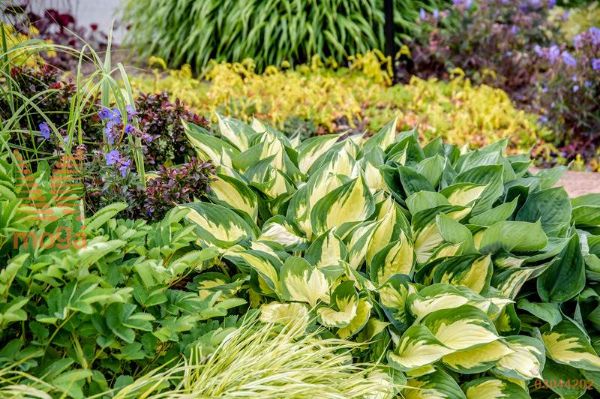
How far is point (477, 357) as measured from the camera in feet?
7.13

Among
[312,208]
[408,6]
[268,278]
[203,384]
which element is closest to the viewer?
[203,384]

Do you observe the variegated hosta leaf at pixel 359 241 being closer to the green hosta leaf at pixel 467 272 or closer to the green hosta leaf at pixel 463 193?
the green hosta leaf at pixel 467 272

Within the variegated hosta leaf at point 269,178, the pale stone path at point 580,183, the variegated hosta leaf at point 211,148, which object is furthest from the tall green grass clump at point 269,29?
the variegated hosta leaf at point 269,178

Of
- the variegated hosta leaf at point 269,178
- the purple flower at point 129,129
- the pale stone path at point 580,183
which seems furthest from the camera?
the pale stone path at point 580,183

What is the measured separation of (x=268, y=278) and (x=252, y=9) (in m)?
4.94

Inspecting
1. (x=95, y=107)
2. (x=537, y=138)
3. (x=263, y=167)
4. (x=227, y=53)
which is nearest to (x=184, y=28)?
(x=227, y=53)

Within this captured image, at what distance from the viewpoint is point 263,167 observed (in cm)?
267

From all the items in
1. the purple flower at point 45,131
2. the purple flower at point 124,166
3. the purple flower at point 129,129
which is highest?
the purple flower at point 129,129

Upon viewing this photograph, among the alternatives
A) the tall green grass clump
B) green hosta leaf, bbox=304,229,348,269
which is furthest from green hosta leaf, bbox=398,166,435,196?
the tall green grass clump

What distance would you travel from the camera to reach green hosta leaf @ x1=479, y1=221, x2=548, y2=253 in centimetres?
225

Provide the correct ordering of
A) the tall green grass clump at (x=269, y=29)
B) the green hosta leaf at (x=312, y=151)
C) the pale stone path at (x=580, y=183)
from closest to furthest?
the green hosta leaf at (x=312, y=151)
the pale stone path at (x=580, y=183)
the tall green grass clump at (x=269, y=29)

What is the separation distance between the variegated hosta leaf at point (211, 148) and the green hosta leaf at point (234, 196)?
18 centimetres

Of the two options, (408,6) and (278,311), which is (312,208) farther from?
(408,6)

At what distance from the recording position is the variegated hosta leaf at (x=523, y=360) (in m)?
2.12
